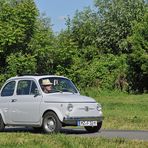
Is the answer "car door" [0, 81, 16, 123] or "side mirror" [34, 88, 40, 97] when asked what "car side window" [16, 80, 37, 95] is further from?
"car door" [0, 81, 16, 123]

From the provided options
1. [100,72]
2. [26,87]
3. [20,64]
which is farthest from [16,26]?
[26,87]

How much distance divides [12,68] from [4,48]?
208cm

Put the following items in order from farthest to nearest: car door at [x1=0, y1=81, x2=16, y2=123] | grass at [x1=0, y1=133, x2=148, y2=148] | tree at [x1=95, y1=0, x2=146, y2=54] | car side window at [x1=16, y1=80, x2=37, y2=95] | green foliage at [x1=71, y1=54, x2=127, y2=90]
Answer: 1. tree at [x1=95, y1=0, x2=146, y2=54]
2. green foliage at [x1=71, y1=54, x2=127, y2=90]
3. car door at [x1=0, y1=81, x2=16, y2=123]
4. car side window at [x1=16, y1=80, x2=37, y2=95]
5. grass at [x1=0, y1=133, x2=148, y2=148]

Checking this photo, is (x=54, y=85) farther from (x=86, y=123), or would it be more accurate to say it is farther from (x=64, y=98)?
(x=86, y=123)

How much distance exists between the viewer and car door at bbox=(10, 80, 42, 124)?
1711cm

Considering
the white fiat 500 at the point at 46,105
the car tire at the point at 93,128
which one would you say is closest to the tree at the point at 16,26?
the white fiat 500 at the point at 46,105

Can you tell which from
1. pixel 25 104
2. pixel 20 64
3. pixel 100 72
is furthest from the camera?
pixel 100 72

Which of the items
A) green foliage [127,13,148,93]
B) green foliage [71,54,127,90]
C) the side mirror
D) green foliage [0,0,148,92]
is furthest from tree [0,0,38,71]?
the side mirror

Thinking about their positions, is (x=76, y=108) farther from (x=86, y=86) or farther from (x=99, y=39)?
(x=99, y=39)

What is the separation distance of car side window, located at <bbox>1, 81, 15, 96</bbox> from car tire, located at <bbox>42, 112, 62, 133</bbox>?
195cm

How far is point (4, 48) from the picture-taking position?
162 feet

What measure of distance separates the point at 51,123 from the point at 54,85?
54.4 inches

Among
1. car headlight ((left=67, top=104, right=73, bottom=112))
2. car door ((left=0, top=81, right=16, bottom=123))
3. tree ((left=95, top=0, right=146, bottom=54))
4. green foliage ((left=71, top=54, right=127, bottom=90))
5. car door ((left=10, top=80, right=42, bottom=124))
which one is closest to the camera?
car headlight ((left=67, top=104, right=73, bottom=112))

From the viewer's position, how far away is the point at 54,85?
1753 centimetres
